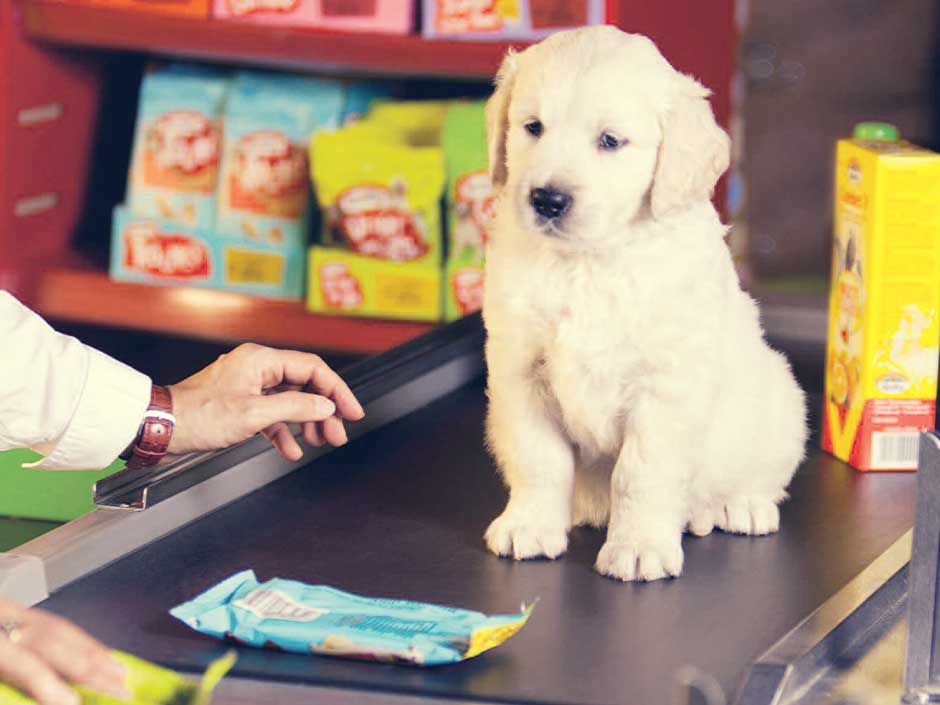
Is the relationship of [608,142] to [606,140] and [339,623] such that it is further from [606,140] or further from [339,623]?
[339,623]

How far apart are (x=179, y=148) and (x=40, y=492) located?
1.09 m

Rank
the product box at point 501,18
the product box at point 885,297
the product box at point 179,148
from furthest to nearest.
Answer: the product box at point 179,148, the product box at point 501,18, the product box at point 885,297

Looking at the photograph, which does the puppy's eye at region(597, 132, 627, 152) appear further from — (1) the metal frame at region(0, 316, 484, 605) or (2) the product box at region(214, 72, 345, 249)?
(2) the product box at region(214, 72, 345, 249)

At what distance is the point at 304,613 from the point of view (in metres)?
1.25

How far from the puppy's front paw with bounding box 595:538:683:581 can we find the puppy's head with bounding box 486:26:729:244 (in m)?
0.29

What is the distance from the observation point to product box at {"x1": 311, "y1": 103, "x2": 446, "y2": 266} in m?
2.67

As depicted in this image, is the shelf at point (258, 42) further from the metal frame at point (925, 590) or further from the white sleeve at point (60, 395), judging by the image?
the metal frame at point (925, 590)

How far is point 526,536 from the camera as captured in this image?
1.47 metres

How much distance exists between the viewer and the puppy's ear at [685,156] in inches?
59.1

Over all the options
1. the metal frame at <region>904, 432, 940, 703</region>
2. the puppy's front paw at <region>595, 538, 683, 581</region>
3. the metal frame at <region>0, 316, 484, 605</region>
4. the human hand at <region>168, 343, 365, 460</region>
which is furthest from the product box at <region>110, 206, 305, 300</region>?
the metal frame at <region>904, 432, 940, 703</region>

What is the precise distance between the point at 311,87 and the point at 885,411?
142 centimetres

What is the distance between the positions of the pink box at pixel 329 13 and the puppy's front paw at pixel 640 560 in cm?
142

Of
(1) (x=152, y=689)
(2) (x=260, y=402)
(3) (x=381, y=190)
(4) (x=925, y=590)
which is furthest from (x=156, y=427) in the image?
(3) (x=381, y=190)

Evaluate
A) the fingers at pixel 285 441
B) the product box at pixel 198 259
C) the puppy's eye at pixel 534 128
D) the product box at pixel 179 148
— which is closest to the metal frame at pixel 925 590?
the puppy's eye at pixel 534 128
